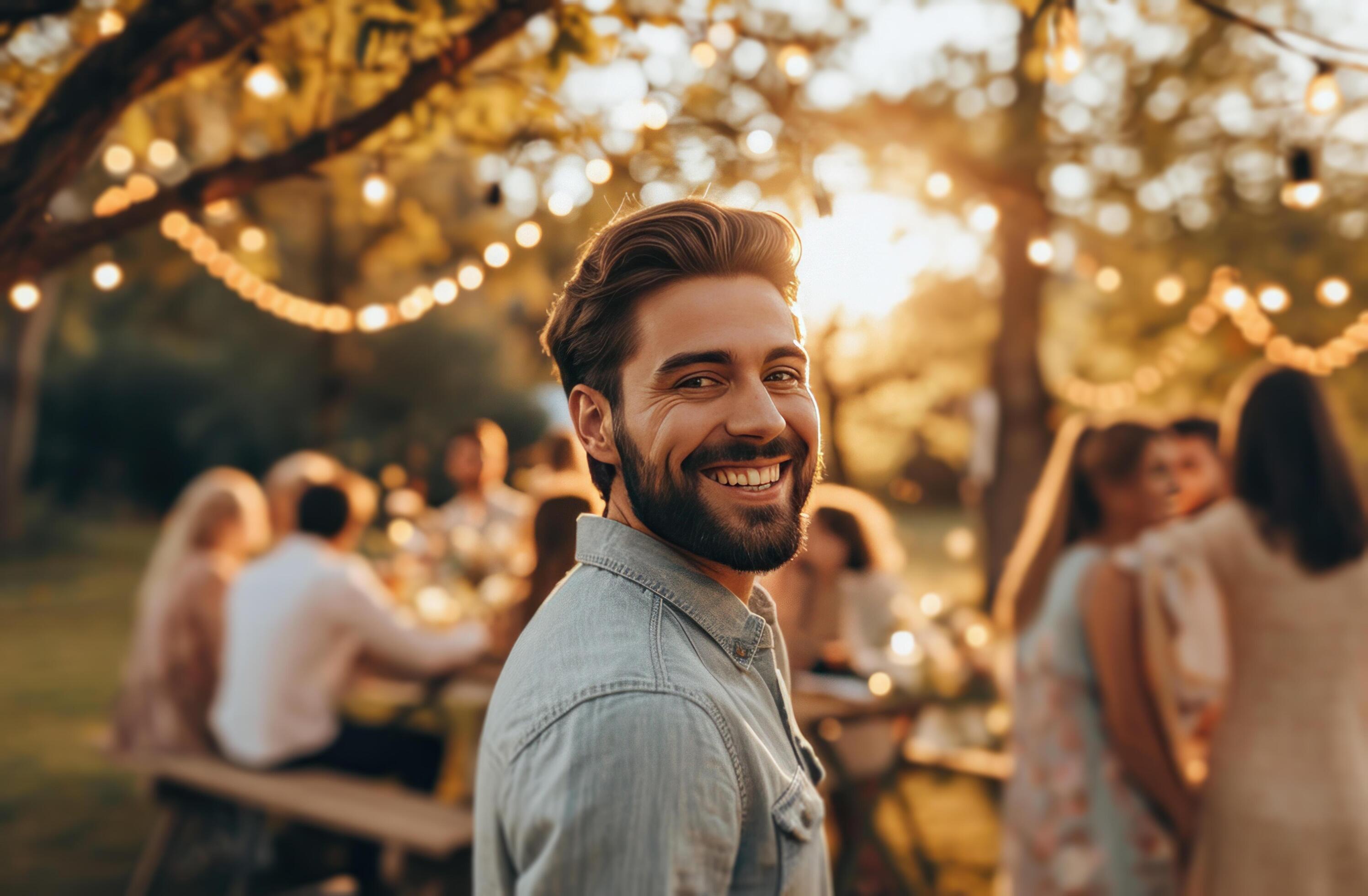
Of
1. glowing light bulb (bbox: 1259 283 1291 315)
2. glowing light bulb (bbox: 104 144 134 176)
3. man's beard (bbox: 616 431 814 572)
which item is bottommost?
man's beard (bbox: 616 431 814 572)

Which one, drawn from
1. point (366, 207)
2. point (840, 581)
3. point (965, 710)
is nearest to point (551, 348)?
point (840, 581)

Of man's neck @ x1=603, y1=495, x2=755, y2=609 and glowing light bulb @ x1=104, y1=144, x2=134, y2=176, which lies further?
glowing light bulb @ x1=104, y1=144, x2=134, y2=176

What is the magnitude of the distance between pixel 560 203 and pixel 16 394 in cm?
1696

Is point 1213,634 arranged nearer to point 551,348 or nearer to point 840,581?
point 840,581

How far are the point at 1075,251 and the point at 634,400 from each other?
731 cm

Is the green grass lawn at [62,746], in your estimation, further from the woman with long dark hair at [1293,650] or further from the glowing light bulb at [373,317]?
the woman with long dark hair at [1293,650]

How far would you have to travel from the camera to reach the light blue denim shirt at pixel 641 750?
1.09 metres

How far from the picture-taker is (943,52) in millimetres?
8281

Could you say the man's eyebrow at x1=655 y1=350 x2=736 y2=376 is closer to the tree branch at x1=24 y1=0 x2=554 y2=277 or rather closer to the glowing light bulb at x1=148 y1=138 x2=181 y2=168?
the tree branch at x1=24 y1=0 x2=554 y2=277

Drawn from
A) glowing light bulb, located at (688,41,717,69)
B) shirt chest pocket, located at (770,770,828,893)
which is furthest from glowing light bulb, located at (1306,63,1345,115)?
shirt chest pocket, located at (770,770,828,893)

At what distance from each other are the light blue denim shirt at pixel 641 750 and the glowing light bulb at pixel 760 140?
1.91 meters

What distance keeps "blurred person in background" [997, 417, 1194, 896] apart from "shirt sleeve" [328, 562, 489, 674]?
7.99 feet

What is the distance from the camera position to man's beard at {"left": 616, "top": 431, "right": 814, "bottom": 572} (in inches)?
56.7

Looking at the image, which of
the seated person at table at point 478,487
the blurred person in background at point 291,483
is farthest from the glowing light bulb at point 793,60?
the seated person at table at point 478,487
